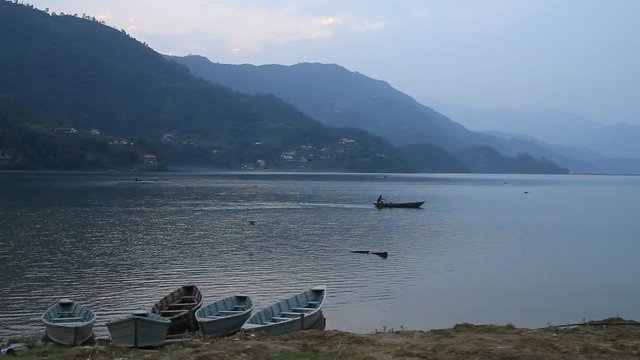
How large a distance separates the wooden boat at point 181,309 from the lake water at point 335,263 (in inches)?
112

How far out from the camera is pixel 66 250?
4803cm

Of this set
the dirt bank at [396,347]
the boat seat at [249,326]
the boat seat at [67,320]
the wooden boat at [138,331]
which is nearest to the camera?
the dirt bank at [396,347]

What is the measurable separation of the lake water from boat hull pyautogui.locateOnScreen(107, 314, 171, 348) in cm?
656

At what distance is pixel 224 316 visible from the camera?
2289 cm

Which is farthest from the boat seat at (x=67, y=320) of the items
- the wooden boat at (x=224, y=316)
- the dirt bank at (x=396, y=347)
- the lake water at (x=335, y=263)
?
the wooden boat at (x=224, y=316)

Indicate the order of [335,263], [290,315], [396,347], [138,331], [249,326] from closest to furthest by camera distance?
[396,347] < [138,331] < [249,326] < [290,315] < [335,263]

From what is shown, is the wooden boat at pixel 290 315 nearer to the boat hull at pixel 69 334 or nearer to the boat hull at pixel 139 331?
the boat hull at pixel 139 331

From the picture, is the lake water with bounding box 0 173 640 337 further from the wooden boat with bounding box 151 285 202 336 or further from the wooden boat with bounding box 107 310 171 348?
the wooden boat with bounding box 107 310 171 348

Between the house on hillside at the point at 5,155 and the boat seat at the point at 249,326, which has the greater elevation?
the house on hillside at the point at 5,155

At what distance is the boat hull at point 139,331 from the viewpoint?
64.7ft

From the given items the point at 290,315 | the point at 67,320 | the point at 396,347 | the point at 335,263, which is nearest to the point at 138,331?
the point at 67,320

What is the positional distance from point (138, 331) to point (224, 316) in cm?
389

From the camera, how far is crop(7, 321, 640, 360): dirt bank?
16375 mm

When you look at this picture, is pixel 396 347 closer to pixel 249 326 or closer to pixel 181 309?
pixel 249 326
